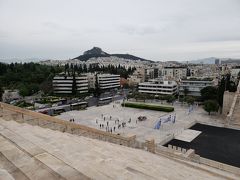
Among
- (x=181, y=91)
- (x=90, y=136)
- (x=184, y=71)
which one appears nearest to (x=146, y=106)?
(x=181, y=91)

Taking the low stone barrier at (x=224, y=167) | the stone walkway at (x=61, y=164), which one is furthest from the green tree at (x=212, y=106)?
the stone walkway at (x=61, y=164)

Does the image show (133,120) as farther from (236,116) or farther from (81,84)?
(81,84)

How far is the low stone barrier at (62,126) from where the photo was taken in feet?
53.1

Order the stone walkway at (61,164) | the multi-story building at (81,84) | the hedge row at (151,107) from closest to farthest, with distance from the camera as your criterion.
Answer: the stone walkway at (61,164) → the hedge row at (151,107) → the multi-story building at (81,84)

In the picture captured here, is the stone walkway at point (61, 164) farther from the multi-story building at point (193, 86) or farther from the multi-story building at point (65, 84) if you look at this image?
the multi-story building at point (65, 84)

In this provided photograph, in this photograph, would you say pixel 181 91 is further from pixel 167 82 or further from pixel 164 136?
pixel 164 136

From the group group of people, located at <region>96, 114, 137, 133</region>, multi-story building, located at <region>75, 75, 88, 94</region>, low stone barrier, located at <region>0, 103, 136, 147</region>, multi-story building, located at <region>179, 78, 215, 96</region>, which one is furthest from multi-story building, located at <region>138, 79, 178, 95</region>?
low stone barrier, located at <region>0, 103, 136, 147</region>

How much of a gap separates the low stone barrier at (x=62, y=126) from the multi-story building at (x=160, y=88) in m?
47.3

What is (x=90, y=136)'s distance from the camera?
1673cm

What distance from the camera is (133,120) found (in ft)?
130

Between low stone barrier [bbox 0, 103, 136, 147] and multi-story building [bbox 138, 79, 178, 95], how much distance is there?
155ft

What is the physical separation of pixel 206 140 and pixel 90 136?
1859cm

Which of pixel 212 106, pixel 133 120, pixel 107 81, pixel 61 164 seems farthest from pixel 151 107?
pixel 61 164

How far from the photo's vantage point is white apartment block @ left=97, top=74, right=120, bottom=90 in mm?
80119
